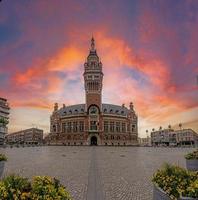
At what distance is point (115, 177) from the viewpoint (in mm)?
13766

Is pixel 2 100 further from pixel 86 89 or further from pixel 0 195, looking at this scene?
pixel 0 195

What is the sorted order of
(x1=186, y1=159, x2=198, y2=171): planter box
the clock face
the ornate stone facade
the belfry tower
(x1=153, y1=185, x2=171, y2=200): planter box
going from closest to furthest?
(x1=153, y1=185, x2=171, y2=200): planter box → (x1=186, y1=159, x2=198, y2=171): planter box → the ornate stone facade → the clock face → the belfry tower

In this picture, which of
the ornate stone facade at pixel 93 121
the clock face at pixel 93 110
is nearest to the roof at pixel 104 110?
the ornate stone facade at pixel 93 121

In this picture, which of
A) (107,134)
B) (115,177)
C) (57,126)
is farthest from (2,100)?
(115,177)

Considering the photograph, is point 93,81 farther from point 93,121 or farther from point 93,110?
point 93,121

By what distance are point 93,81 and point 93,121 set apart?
18.6 m

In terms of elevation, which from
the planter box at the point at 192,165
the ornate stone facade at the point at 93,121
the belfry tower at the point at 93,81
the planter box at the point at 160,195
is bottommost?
the planter box at the point at 160,195


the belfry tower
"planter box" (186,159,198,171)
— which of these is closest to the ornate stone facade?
the belfry tower

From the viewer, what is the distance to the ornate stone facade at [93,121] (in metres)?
115

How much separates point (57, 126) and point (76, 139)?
14448mm

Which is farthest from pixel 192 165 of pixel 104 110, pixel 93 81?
pixel 104 110

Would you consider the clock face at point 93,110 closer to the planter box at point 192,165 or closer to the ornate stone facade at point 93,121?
the ornate stone facade at point 93,121

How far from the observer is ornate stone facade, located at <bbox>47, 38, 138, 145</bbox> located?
379 ft

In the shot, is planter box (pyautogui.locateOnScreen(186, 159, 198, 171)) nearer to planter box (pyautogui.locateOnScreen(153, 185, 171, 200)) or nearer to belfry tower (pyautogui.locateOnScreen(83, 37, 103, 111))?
planter box (pyautogui.locateOnScreen(153, 185, 171, 200))
